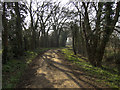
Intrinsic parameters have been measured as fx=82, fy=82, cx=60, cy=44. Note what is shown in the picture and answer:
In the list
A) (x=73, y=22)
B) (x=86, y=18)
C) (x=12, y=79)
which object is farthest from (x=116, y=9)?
(x=12, y=79)

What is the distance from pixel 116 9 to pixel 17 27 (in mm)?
12019

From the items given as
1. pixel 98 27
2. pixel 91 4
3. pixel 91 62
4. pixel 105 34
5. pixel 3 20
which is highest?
pixel 91 4

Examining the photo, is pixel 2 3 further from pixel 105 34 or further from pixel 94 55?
pixel 94 55

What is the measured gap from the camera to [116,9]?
25.5 ft

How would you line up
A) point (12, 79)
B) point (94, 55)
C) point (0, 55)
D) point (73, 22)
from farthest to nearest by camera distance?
point (73, 22)
point (94, 55)
point (0, 55)
point (12, 79)

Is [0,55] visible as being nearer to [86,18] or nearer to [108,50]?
[86,18]

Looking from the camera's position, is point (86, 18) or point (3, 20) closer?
point (3, 20)

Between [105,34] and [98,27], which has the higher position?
[98,27]

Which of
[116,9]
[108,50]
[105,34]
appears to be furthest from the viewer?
[108,50]

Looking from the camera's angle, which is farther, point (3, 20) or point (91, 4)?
point (91, 4)

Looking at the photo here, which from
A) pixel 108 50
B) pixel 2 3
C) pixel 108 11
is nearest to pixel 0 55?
pixel 2 3

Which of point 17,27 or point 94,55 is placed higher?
point 17,27

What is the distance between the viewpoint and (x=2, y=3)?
25.0 feet

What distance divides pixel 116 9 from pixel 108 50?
5.27m
